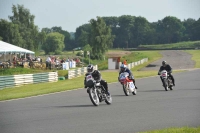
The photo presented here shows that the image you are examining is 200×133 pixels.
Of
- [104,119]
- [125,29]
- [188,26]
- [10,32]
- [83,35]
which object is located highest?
[10,32]

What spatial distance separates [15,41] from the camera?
53250 mm

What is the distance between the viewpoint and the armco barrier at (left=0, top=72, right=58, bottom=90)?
95.1ft

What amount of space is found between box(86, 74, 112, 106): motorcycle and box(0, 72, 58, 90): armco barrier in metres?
14.4

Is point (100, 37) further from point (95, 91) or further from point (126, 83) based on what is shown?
point (95, 91)

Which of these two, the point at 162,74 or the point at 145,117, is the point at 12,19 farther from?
the point at 145,117

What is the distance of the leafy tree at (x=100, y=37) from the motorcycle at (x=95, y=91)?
22.3 ft

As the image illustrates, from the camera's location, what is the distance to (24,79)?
31625 millimetres

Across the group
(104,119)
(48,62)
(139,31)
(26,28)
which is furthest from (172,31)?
(26,28)

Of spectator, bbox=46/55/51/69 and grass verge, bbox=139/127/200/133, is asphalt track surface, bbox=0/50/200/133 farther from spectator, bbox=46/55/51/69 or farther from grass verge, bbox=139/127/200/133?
spectator, bbox=46/55/51/69

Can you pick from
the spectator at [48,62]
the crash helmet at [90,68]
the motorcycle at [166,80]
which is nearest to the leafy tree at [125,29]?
the motorcycle at [166,80]

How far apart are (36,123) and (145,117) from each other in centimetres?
289

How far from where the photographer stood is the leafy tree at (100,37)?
22672 mm

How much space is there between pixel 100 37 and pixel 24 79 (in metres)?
9.88

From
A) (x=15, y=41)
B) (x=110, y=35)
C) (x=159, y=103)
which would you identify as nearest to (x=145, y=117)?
(x=159, y=103)
